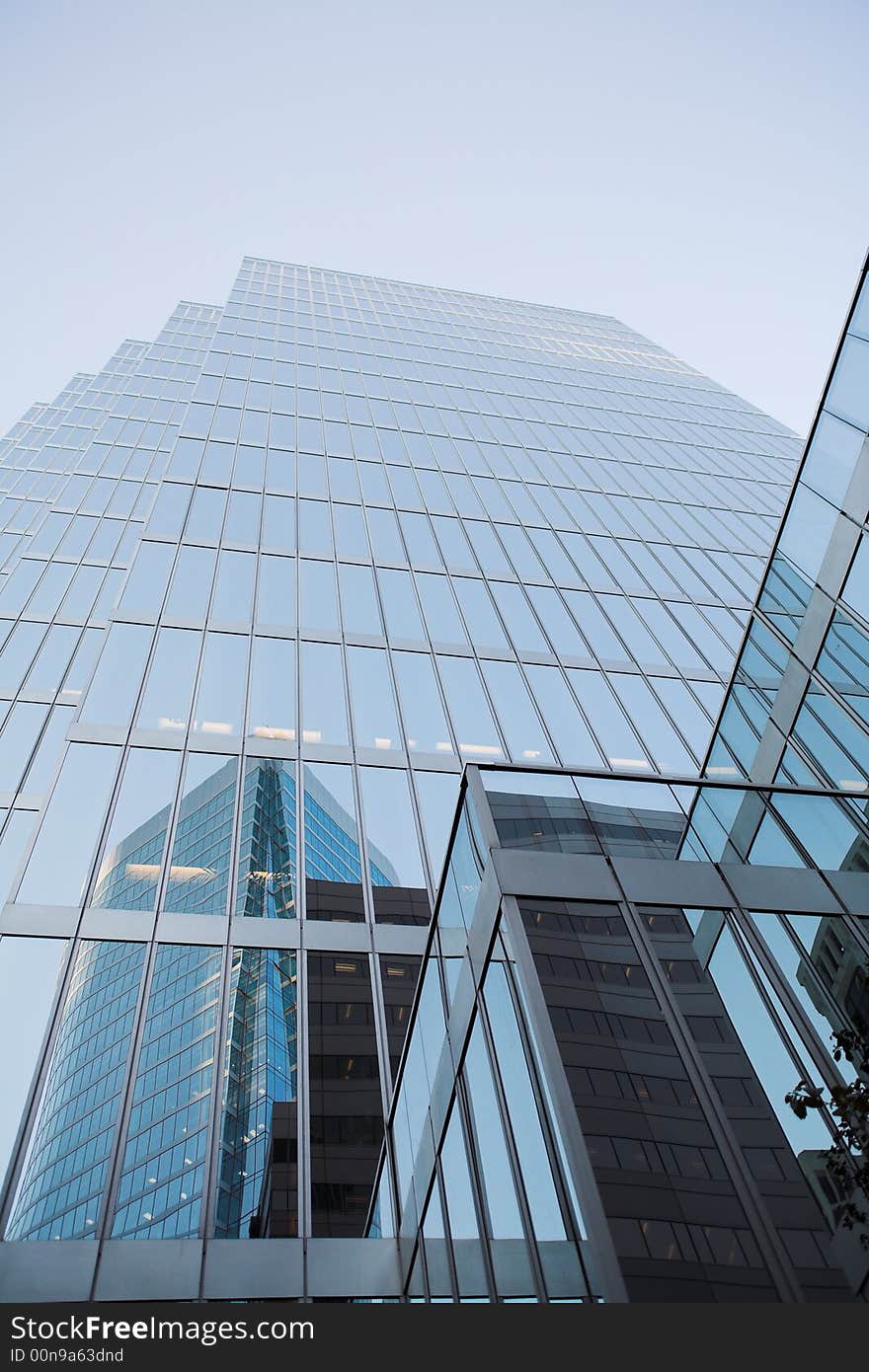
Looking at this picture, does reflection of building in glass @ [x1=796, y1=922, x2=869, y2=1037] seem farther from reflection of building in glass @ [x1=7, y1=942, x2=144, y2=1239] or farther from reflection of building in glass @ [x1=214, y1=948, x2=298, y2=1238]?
reflection of building in glass @ [x1=7, y1=942, x2=144, y2=1239]

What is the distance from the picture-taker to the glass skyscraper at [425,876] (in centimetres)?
690

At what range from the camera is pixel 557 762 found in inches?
836

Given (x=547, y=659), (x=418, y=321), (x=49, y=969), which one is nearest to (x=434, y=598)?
(x=547, y=659)

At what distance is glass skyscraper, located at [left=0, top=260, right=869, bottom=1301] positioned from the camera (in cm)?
690

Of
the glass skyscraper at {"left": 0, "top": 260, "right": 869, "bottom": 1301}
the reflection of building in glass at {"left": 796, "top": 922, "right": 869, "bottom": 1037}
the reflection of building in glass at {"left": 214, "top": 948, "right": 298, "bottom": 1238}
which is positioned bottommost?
the reflection of building in glass at {"left": 214, "top": 948, "right": 298, "bottom": 1238}

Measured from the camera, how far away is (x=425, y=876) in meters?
17.7

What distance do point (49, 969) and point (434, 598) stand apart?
15891mm

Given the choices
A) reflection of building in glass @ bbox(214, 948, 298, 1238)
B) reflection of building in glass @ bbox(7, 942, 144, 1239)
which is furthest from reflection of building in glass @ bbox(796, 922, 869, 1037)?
reflection of building in glass @ bbox(7, 942, 144, 1239)

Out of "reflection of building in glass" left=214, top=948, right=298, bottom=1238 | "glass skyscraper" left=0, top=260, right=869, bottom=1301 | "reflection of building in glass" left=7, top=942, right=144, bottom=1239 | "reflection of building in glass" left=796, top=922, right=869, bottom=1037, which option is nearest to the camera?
"glass skyscraper" left=0, top=260, right=869, bottom=1301

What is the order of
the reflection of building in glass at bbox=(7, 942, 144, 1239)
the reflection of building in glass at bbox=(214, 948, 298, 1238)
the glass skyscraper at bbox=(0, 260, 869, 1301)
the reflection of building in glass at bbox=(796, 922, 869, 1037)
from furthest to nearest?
the reflection of building in glass at bbox=(214, 948, 298, 1238) < the reflection of building in glass at bbox=(7, 942, 144, 1239) < the reflection of building in glass at bbox=(796, 922, 869, 1037) < the glass skyscraper at bbox=(0, 260, 869, 1301)

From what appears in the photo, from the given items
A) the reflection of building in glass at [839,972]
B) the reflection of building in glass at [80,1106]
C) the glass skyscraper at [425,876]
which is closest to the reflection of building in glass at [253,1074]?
the glass skyscraper at [425,876]

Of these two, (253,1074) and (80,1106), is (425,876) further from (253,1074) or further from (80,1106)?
(80,1106)

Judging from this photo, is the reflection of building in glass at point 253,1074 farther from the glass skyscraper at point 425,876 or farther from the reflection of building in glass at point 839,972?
the reflection of building in glass at point 839,972

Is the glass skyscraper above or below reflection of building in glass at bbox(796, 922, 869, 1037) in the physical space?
below
